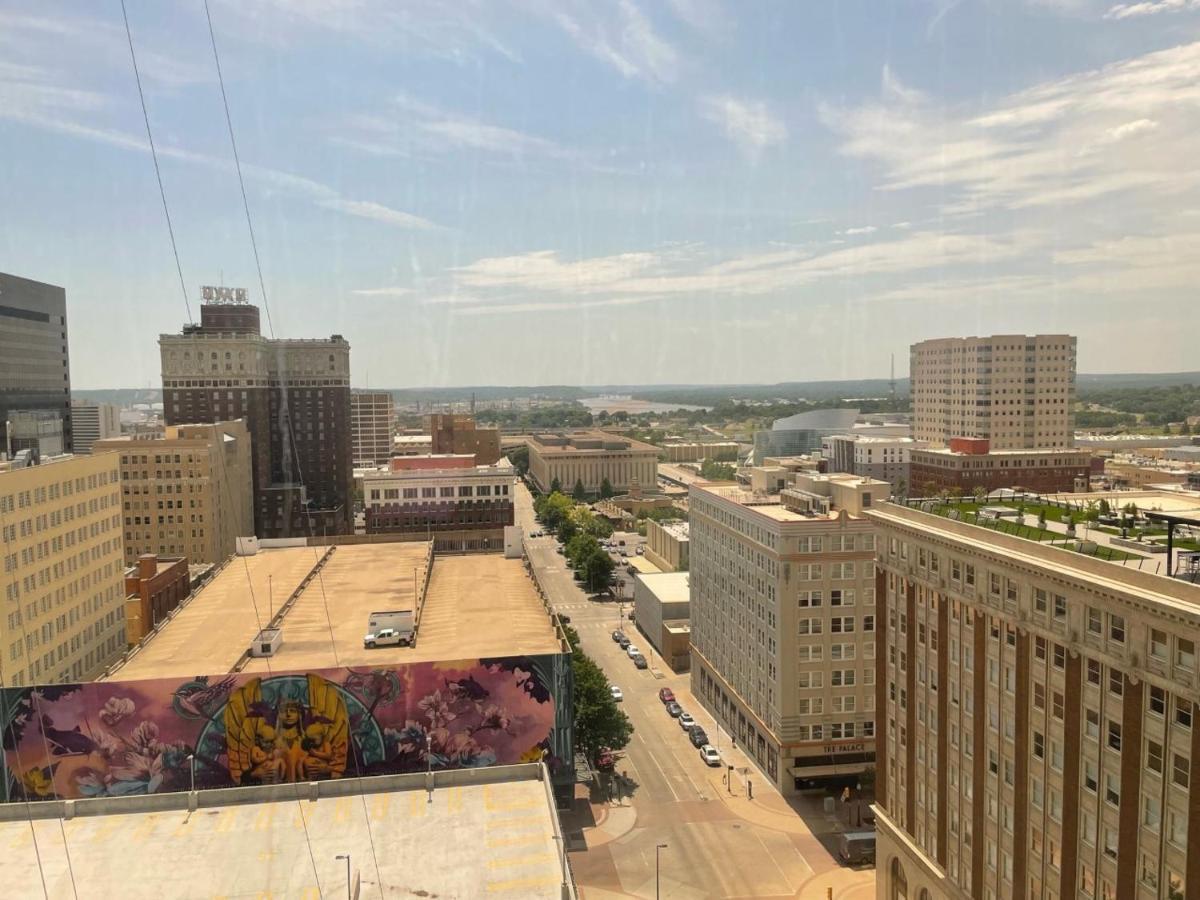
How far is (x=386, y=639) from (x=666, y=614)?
14856 mm

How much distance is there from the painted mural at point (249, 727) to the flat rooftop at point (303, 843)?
3.35 m

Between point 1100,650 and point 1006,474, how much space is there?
3343 centimetres

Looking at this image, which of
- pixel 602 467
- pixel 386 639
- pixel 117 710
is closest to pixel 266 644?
pixel 386 639

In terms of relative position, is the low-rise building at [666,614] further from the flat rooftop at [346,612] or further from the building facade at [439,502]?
the building facade at [439,502]

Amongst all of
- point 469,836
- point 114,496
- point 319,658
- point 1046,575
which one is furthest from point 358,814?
point 114,496

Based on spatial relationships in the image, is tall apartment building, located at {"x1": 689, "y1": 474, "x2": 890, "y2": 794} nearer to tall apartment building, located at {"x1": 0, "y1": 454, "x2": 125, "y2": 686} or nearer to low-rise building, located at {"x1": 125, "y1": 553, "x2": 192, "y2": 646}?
tall apartment building, located at {"x1": 0, "y1": 454, "x2": 125, "y2": 686}

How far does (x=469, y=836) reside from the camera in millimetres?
12508

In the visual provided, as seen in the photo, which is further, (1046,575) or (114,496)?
(114,496)

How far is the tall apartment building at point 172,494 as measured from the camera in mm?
Answer: 38438

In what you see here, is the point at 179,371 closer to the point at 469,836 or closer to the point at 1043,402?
the point at 469,836

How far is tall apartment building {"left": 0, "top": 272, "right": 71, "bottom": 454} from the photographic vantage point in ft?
41.7

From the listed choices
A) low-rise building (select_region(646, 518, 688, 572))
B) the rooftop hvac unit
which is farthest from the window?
low-rise building (select_region(646, 518, 688, 572))

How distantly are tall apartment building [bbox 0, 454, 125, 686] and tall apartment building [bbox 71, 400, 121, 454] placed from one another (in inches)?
45.2

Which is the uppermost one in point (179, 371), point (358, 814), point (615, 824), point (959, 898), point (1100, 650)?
point (179, 371)
